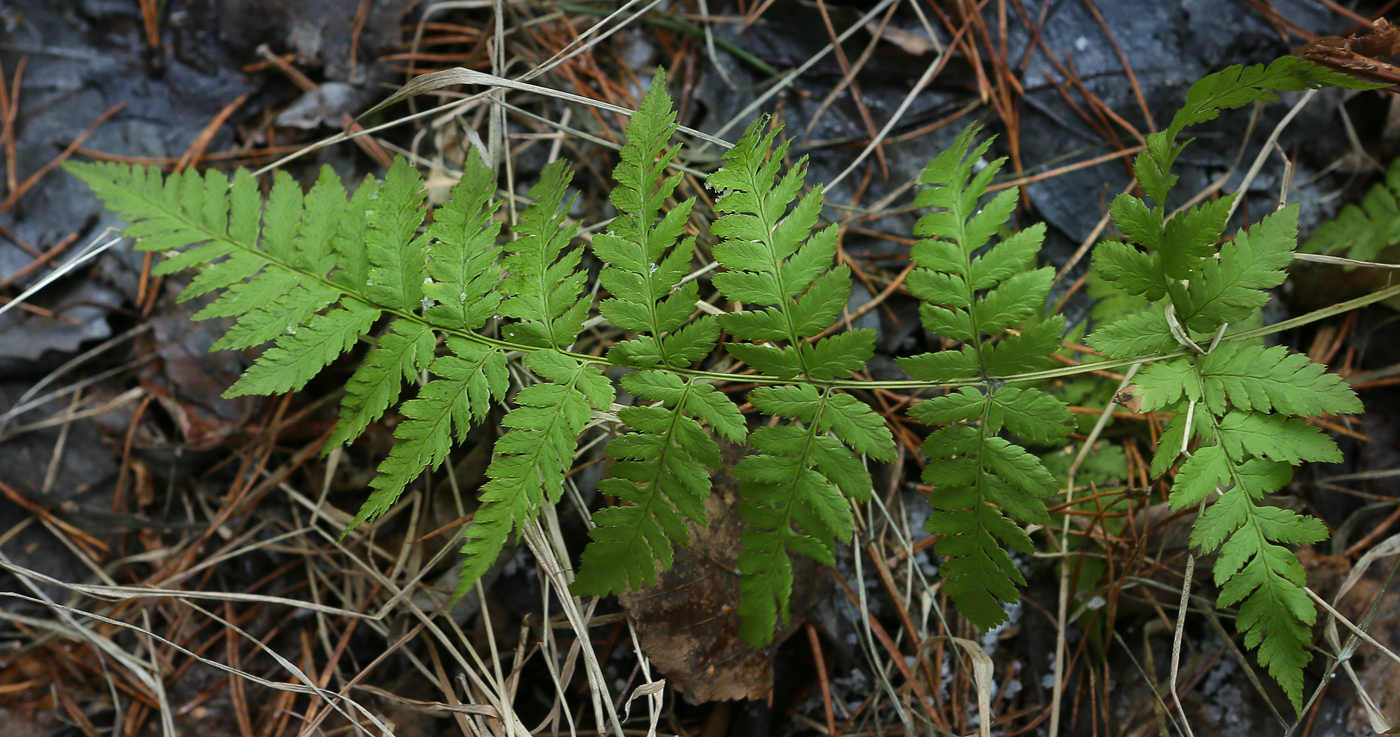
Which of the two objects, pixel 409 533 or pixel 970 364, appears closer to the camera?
pixel 970 364

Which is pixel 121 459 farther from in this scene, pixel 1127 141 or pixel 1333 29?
pixel 1333 29

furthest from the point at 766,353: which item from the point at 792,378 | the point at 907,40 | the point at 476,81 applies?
the point at 907,40

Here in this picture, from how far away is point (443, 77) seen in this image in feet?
7.77

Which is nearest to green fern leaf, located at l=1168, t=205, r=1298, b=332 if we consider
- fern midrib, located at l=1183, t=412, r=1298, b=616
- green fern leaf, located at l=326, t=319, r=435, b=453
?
fern midrib, located at l=1183, t=412, r=1298, b=616

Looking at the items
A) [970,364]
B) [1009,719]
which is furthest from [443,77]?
[1009,719]

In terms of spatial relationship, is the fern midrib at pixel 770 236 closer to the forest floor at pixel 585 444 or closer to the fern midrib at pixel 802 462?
the fern midrib at pixel 802 462

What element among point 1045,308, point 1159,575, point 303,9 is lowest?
point 1159,575

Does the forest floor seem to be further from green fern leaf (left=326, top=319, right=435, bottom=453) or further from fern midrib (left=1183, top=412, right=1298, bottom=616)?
green fern leaf (left=326, top=319, right=435, bottom=453)

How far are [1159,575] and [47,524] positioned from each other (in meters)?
4.16

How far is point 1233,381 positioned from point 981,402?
0.68 metres

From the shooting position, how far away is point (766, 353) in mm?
2115

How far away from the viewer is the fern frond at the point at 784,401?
78.3 inches

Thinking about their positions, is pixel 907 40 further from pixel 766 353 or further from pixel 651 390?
pixel 651 390

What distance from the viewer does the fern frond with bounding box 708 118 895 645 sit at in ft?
6.53
